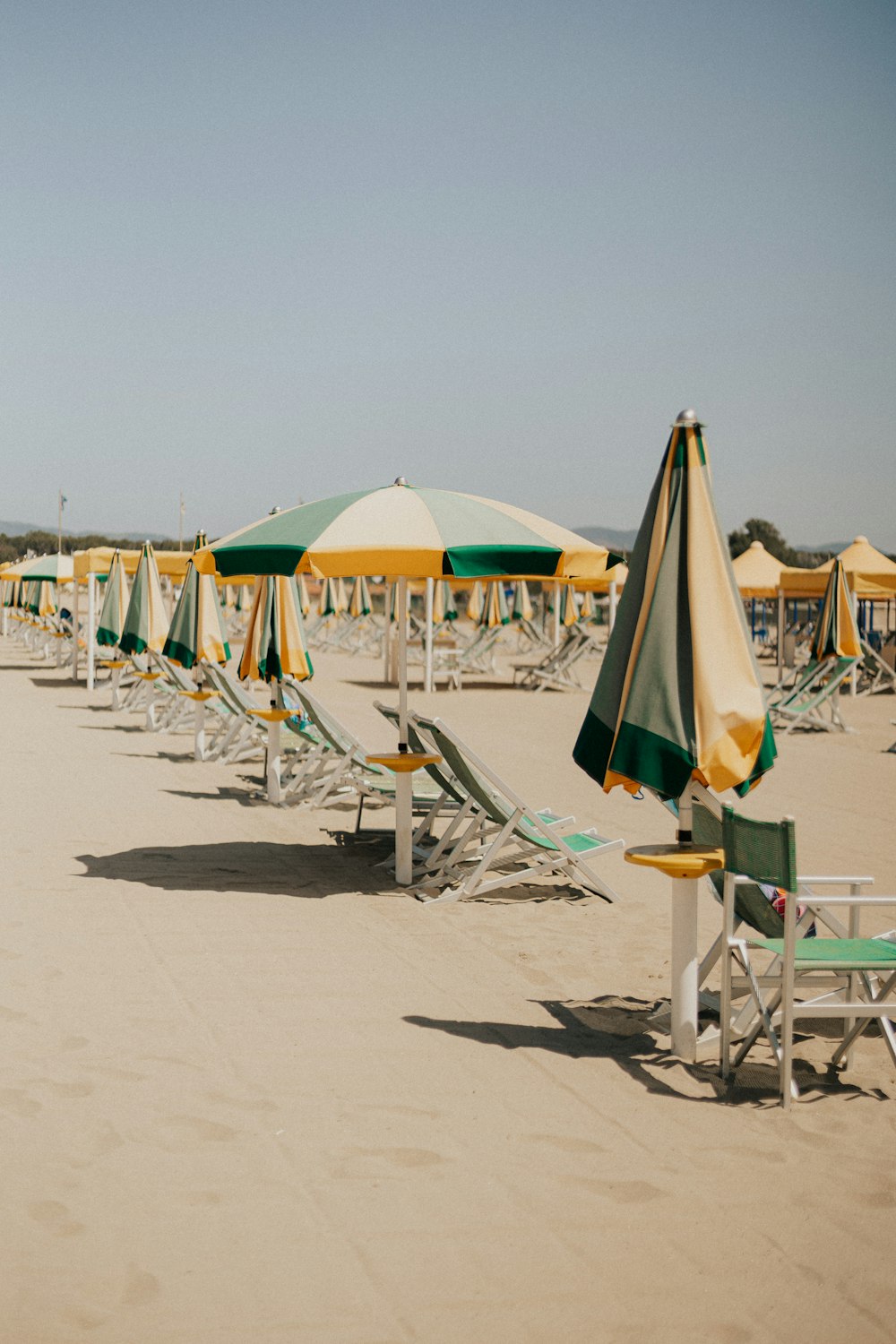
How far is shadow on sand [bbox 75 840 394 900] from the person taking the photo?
6.38m

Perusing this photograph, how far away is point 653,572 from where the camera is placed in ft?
13.6

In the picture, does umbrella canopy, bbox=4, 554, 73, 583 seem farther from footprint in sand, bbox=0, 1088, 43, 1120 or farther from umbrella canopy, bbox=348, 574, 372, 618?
footprint in sand, bbox=0, 1088, 43, 1120

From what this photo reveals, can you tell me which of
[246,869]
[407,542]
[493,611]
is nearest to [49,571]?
[493,611]

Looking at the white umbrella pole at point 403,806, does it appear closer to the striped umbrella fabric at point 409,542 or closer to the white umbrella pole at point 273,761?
the striped umbrella fabric at point 409,542

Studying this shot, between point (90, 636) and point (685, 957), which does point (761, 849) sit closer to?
point (685, 957)

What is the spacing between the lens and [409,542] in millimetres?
5762

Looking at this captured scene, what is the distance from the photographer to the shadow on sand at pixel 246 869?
638cm

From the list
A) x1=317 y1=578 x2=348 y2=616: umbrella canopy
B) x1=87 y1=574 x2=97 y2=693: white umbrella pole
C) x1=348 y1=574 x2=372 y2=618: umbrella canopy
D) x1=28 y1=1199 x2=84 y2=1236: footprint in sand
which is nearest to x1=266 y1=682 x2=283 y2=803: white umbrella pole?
x1=28 y1=1199 x2=84 y2=1236: footprint in sand

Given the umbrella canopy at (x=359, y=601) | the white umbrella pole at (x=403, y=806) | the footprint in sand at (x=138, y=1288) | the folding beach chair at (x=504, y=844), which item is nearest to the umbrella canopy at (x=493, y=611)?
the umbrella canopy at (x=359, y=601)

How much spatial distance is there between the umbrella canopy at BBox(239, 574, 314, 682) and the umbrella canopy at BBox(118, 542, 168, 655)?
204 inches

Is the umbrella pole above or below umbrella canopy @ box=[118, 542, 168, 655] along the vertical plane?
below

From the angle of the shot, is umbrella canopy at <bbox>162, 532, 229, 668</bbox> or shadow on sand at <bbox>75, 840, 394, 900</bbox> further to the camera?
umbrella canopy at <bbox>162, 532, 229, 668</bbox>

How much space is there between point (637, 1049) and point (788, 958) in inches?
30.4

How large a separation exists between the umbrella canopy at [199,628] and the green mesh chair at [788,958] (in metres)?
8.08
